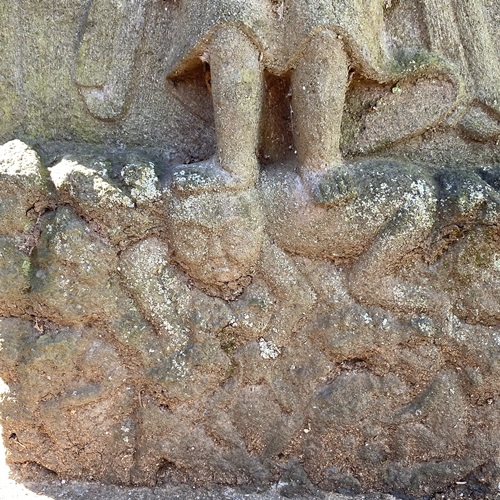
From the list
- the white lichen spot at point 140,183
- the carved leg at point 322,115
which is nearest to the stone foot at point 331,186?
the carved leg at point 322,115

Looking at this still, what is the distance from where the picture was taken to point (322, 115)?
1.77 m

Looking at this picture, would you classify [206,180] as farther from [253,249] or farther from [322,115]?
[322,115]

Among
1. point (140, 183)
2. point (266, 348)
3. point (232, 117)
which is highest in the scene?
point (232, 117)

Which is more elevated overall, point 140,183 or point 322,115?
point 322,115

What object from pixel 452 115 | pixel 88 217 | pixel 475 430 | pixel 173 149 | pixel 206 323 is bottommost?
pixel 475 430

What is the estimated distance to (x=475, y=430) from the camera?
1.93m

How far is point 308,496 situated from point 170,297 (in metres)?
0.72

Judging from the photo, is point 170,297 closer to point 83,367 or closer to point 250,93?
point 83,367

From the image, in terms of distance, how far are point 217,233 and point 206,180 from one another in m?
0.15

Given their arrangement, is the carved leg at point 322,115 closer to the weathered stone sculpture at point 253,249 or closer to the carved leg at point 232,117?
the weathered stone sculpture at point 253,249

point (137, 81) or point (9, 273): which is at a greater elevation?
A: point (137, 81)

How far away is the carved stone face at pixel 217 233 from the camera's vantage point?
1.81m

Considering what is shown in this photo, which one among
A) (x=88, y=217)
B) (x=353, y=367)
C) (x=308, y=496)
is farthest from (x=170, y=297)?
(x=308, y=496)

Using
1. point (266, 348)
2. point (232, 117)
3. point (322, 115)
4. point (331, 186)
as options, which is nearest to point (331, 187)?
point (331, 186)
